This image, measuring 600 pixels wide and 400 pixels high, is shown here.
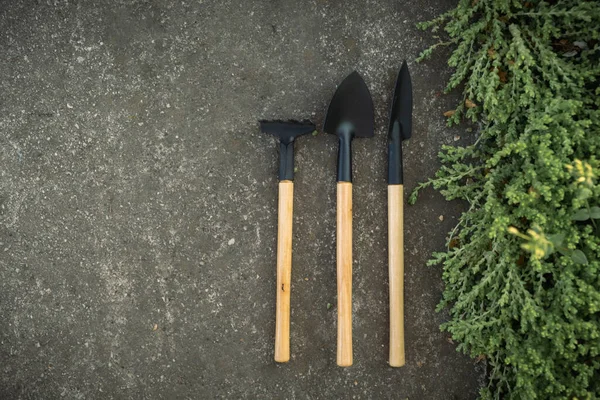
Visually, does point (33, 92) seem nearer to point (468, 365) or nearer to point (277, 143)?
point (277, 143)

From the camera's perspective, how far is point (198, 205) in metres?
2.65

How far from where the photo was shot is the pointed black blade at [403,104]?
2.55 m

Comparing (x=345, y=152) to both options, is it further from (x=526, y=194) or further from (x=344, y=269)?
(x=526, y=194)

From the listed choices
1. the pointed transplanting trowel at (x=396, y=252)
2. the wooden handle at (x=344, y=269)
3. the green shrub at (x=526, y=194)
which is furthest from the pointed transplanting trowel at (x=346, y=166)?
the green shrub at (x=526, y=194)

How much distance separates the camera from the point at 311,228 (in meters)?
2.65

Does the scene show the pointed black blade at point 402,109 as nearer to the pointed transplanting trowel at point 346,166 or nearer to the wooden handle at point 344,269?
the pointed transplanting trowel at point 346,166

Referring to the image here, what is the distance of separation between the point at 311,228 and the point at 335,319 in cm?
55

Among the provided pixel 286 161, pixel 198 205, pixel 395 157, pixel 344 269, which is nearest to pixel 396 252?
pixel 344 269

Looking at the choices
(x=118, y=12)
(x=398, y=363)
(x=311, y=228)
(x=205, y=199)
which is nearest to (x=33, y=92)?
(x=118, y=12)

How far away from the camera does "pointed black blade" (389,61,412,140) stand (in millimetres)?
2555

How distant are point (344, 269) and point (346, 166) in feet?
1.85

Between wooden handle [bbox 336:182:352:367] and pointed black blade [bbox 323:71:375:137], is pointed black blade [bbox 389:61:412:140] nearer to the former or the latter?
pointed black blade [bbox 323:71:375:137]


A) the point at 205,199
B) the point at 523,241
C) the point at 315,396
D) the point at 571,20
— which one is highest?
the point at 571,20

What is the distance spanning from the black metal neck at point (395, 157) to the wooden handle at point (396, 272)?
4cm
